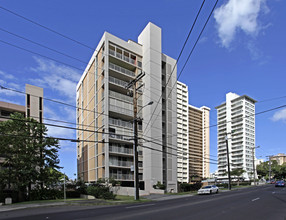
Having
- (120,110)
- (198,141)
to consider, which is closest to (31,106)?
(120,110)

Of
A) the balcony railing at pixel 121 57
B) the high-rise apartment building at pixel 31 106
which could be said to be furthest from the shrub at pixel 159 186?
the high-rise apartment building at pixel 31 106

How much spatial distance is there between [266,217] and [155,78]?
37.9m

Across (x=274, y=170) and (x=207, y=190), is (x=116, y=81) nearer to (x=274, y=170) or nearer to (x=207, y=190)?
(x=207, y=190)

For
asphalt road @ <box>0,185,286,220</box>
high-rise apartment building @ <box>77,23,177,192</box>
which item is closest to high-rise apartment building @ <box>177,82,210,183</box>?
high-rise apartment building @ <box>77,23,177,192</box>

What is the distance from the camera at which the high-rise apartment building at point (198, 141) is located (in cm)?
12950

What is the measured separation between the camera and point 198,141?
135750 mm

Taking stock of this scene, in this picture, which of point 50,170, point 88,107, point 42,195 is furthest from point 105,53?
point 42,195

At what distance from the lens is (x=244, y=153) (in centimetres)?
13225

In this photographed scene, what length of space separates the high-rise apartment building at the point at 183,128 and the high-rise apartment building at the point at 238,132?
73.5 feet

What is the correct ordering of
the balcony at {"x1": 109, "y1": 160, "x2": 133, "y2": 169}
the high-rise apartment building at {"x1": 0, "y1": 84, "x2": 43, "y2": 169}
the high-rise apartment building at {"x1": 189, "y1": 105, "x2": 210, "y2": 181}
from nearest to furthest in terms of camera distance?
the balcony at {"x1": 109, "y1": 160, "x2": 133, "y2": 169} < the high-rise apartment building at {"x1": 0, "y1": 84, "x2": 43, "y2": 169} < the high-rise apartment building at {"x1": 189, "y1": 105, "x2": 210, "y2": 181}

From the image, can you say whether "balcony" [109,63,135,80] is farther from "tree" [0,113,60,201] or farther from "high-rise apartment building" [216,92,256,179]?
"high-rise apartment building" [216,92,256,179]

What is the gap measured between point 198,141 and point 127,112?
322 ft

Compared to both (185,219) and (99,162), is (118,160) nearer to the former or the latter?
(99,162)

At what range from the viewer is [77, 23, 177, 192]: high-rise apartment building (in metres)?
42.0
